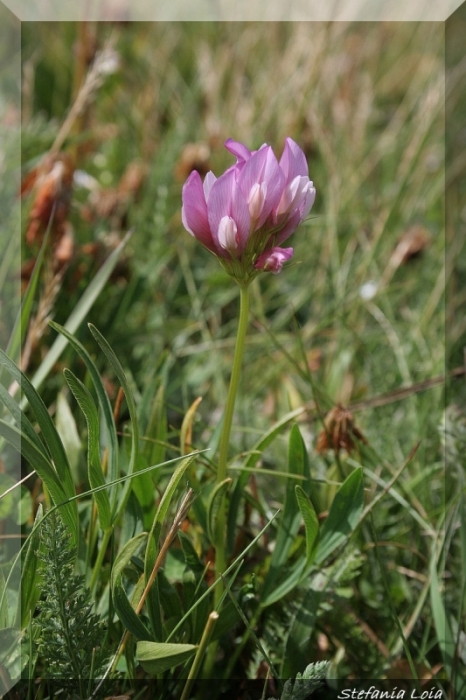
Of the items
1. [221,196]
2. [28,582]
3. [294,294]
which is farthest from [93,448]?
[294,294]

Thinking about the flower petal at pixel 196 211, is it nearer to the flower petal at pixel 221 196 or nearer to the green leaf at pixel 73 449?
the flower petal at pixel 221 196

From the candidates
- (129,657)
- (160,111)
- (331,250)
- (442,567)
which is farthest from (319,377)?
(160,111)

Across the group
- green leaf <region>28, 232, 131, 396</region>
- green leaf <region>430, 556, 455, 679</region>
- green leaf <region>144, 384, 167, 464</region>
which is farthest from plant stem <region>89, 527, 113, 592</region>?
green leaf <region>430, 556, 455, 679</region>

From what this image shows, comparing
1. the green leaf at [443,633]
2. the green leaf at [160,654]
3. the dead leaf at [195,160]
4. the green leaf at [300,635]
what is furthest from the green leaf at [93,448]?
the dead leaf at [195,160]

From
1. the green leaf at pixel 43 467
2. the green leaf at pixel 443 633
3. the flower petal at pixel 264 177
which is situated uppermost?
the flower petal at pixel 264 177

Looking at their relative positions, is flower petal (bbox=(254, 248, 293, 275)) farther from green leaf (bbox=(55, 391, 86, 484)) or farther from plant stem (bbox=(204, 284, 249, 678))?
green leaf (bbox=(55, 391, 86, 484))

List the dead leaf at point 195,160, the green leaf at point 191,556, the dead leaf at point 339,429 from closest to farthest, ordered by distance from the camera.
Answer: the green leaf at point 191,556, the dead leaf at point 339,429, the dead leaf at point 195,160

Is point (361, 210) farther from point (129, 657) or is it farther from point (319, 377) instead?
point (129, 657)
